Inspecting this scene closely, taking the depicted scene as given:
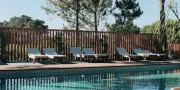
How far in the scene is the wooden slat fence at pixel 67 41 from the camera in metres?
12.8

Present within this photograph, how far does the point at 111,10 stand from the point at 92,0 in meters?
5.67

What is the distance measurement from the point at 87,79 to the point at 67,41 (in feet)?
17.4

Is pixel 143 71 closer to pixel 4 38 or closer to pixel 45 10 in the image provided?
pixel 4 38

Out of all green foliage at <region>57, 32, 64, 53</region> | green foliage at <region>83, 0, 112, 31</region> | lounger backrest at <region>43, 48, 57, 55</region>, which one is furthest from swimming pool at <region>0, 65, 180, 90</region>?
green foliage at <region>83, 0, 112, 31</region>

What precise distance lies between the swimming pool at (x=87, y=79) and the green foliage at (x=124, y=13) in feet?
36.7

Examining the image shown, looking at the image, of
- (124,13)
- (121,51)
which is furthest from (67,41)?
A: (124,13)

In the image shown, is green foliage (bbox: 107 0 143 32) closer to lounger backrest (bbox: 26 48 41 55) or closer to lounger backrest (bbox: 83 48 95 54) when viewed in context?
lounger backrest (bbox: 83 48 95 54)

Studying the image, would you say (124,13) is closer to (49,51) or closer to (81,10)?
(81,10)

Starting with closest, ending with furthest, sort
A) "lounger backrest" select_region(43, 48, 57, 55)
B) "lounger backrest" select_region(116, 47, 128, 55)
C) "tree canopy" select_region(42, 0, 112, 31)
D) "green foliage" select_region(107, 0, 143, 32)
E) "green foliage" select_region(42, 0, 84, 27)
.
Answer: "lounger backrest" select_region(43, 48, 57, 55), "lounger backrest" select_region(116, 47, 128, 55), "tree canopy" select_region(42, 0, 112, 31), "green foliage" select_region(42, 0, 84, 27), "green foliage" select_region(107, 0, 143, 32)

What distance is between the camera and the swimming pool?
7.46 meters

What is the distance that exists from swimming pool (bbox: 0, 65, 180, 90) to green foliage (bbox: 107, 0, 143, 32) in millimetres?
11190

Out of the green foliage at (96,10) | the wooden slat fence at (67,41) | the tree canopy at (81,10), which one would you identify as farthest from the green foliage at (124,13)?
the wooden slat fence at (67,41)

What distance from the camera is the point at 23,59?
1294cm

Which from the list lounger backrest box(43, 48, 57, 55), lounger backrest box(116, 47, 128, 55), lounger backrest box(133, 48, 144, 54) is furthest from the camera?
lounger backrest box(133, 48, 144, 54)
